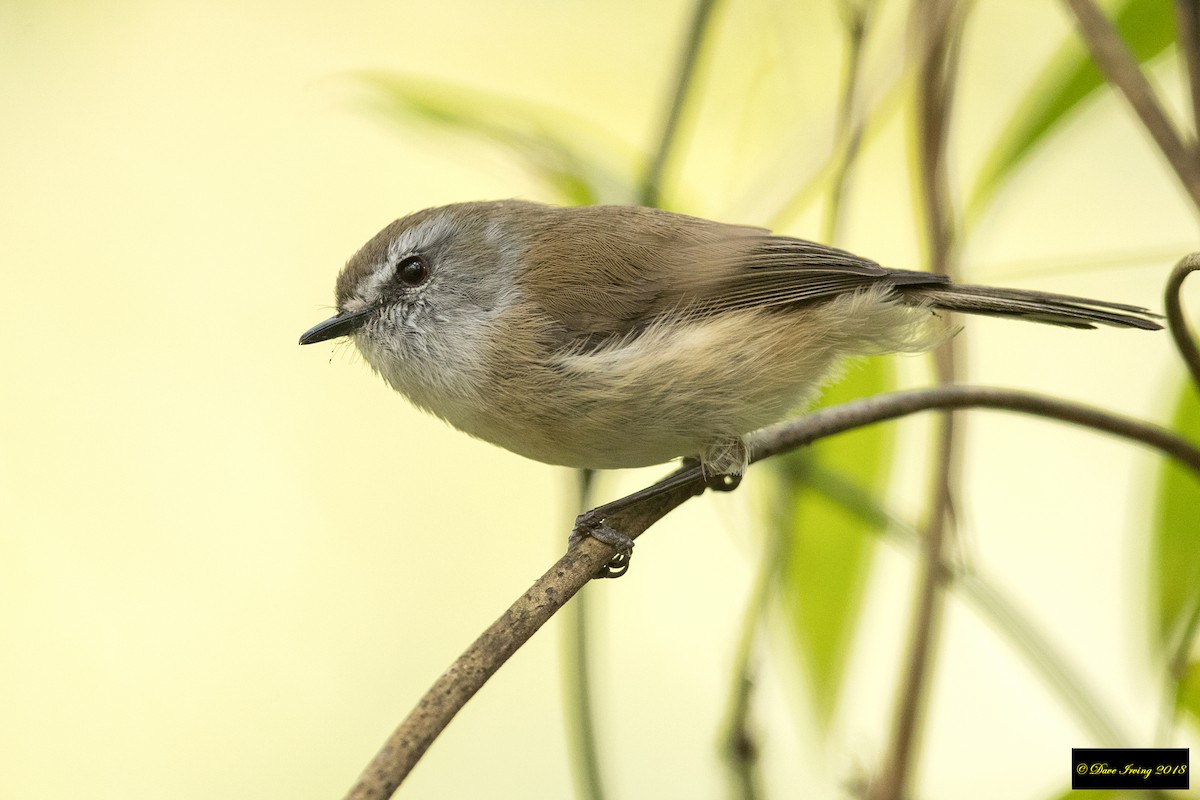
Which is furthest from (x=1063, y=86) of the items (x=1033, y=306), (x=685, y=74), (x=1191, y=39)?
(x=685, y=74)

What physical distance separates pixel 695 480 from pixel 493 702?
6.45ft

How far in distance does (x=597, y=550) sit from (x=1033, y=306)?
96 centimetres

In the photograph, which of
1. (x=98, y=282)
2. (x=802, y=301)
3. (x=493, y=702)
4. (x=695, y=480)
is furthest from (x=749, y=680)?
(x=98, y=282)

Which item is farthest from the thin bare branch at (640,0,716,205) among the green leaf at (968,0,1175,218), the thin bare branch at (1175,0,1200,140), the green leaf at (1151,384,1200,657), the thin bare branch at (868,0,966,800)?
the green leaf at (1151,384,1200,657)

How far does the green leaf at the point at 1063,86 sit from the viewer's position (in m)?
2.24

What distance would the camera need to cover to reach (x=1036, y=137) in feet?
7.47

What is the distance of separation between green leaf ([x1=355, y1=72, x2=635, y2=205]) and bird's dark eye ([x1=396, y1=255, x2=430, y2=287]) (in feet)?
0.95

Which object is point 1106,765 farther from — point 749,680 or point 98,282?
point 98,282

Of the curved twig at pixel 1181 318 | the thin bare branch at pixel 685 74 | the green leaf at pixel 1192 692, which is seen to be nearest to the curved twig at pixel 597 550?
the curved twig at pixel 1181 318

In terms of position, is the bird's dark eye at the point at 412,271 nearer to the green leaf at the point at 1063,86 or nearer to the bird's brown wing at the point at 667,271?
the bird's brown wing at the point at 667,271

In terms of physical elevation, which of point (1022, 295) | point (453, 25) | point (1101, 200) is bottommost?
point (1022, 295)

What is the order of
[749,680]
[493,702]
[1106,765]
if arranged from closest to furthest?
[1106,765] < [749,680] < [493,702]

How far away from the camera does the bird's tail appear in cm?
194

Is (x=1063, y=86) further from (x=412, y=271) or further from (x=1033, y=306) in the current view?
(x=412, y=271)
